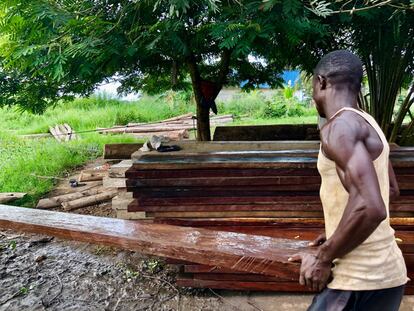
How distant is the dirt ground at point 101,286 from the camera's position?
10.2ft

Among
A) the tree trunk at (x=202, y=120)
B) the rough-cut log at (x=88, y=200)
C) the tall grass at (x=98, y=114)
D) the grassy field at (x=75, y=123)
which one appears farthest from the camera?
the tall grass at (x=98, y=114)

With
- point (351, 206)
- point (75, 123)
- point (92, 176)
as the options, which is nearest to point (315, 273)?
point (351, 206)

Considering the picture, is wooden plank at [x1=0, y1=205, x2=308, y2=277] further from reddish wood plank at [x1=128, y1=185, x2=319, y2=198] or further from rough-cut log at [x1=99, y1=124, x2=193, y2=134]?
rough-cut log at [x1=99, y1=124, x2=193, y2=134]

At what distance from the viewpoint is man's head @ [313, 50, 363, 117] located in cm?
147

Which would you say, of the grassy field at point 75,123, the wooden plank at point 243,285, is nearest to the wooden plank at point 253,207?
the wooden plank at point 243,285

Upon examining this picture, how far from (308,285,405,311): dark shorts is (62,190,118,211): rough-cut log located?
13.5 feet

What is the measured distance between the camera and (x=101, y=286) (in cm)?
339

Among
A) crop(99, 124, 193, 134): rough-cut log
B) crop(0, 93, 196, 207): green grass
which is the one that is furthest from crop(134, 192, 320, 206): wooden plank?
crop(99, 124, 193, 134): rough-cut log

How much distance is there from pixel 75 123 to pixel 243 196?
9.91m

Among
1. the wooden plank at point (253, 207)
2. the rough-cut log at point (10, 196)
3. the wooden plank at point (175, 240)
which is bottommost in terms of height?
the rough-cut log at point (10, 196)

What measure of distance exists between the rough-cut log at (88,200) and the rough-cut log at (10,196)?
790 millimetres

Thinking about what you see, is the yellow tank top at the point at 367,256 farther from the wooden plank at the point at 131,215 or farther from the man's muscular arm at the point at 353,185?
the wooden plank at the point at 131,215

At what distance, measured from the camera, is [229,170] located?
3062 mm

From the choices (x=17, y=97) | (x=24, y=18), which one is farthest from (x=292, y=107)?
(x=24, y=18)
